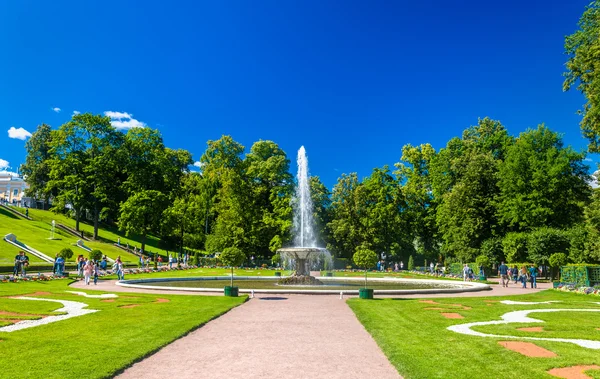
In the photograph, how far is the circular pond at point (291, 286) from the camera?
76.3 feet

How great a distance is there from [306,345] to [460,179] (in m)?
51.4

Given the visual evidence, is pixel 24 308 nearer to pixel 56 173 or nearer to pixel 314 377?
pixel 314 377

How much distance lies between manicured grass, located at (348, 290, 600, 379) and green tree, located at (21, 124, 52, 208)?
80.0 meters

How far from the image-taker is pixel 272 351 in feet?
31.1

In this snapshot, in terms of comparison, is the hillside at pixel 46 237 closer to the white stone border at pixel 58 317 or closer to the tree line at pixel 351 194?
the tree line at pixel 351 194

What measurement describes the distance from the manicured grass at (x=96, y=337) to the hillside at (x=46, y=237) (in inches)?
1245

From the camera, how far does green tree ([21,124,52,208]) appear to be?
81062 millimetres

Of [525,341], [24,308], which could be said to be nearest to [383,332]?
[525,341]

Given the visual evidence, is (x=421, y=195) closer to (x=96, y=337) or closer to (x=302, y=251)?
Result: (x=302, y=251)

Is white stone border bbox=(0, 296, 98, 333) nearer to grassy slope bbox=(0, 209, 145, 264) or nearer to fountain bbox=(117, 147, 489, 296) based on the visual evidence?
fountain bbox=(117, 147, 489, 296)

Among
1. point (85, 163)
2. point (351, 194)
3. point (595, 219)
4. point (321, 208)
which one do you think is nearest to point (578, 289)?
point (595, 219)

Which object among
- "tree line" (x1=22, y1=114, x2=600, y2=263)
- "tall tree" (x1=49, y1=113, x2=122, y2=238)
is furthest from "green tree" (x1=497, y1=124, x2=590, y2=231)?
"tall tree" (x1=49, y1=113, x2=122, y2=238)

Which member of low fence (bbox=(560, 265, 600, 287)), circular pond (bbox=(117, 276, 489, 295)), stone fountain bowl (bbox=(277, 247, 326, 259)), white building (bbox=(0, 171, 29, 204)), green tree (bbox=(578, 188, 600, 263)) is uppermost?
white building (bbox=(0, 171, 29, 204))

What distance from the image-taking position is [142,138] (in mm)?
72875
